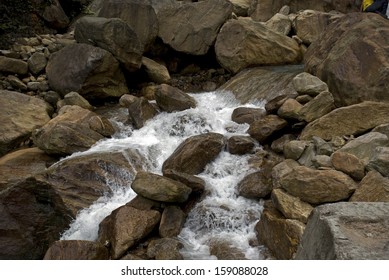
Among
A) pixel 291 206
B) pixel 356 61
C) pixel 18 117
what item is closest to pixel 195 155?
pixel 291 206

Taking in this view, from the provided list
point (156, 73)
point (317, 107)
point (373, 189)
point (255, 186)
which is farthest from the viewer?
point (156, 73)

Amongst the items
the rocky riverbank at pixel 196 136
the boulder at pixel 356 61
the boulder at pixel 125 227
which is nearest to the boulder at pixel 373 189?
the rocky riverbank at pixel 196 136

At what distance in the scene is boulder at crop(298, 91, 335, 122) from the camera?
804 cm

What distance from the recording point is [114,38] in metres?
12.1

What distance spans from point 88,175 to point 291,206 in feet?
13.4

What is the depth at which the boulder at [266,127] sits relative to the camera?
27.2 feet

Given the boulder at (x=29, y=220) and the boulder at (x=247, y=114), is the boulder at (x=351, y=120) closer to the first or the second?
the boulder at (x=247, y=114)

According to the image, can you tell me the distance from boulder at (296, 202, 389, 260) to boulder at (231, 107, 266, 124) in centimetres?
650

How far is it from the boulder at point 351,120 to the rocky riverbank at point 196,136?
0.02 meters

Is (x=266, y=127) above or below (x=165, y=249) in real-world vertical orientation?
above

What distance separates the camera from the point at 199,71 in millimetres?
14766

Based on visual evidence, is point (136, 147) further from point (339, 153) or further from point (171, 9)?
point (171, 9)

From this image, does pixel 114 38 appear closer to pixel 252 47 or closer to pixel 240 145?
pixel 252 47
